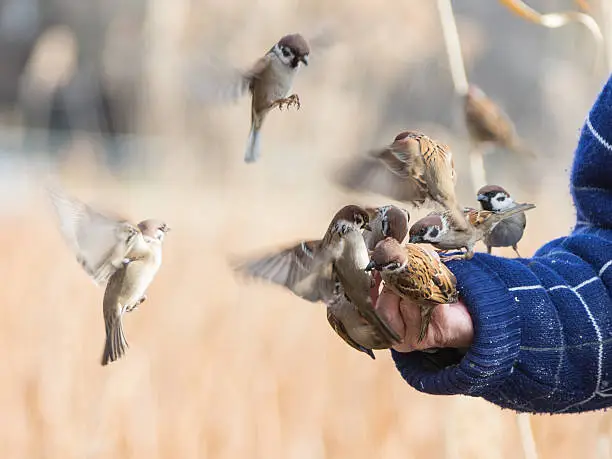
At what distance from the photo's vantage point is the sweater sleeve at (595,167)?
1.15 metres

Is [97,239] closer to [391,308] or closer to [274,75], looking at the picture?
[274,75]

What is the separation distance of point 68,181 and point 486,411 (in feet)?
3.56

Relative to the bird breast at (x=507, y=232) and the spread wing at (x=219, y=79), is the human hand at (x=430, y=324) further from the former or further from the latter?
the spread wing at (x=219, y=79)

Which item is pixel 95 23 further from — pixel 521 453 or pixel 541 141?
pixel 521 453

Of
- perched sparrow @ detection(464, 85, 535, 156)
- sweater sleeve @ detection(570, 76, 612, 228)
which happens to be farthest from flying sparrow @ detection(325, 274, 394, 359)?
perched sparrow @ detection(464, 85, 535, 156)

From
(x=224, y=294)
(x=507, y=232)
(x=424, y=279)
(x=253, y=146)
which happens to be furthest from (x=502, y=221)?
(x=224, y=294)

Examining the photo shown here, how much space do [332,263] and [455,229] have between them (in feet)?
0.61

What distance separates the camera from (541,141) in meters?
3.07

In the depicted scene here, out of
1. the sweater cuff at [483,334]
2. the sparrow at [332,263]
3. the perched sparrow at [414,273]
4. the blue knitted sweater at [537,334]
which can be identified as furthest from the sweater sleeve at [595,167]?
the sparrow at [332,263]

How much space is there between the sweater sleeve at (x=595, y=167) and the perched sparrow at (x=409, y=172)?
0.41 metres

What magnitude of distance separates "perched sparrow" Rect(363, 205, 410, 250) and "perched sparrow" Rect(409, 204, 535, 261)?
0.19 ft

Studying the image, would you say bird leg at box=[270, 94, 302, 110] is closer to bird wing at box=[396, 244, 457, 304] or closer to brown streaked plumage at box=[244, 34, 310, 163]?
brown streaked plumage at box=[244, 34, 310, 163]

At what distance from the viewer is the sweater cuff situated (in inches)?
38.0

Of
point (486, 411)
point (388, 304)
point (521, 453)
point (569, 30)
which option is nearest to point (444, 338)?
point (388, 304)
